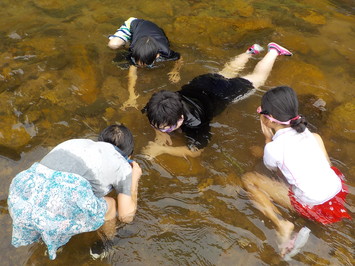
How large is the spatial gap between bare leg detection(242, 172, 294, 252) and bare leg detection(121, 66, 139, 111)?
1845 millimetres

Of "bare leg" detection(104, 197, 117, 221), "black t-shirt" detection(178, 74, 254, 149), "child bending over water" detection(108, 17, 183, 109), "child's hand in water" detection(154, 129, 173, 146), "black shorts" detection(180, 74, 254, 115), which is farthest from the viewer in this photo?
"child bending over water" detection(108, 17, 183, 109)

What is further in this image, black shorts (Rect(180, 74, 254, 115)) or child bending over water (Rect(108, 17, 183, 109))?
child bending over water (Rect(108, 17, 183, 109))

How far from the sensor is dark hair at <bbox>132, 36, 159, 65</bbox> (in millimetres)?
3881

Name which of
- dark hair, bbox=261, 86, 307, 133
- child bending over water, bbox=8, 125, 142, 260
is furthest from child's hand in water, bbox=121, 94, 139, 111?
dark hair, bbox=261, 86, 307, 133

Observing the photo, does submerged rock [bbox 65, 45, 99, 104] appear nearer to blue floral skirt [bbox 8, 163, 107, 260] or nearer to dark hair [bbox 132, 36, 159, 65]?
dark hair [bbox 132, 36, 159, 65]

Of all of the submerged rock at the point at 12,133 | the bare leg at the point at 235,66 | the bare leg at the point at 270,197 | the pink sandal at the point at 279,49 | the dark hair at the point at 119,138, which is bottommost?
the submerged rock at the point at 12,133

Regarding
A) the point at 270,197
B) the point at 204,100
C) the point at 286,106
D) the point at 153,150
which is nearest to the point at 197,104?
the point at 204,100

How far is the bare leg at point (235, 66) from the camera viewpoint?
15.1 ft

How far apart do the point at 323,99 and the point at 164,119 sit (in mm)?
2521

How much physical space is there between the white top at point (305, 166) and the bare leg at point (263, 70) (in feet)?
5.62

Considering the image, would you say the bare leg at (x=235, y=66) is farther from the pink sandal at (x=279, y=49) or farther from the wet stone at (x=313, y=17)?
the wet stone at (x=313, y=17)

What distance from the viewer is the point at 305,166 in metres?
2.71

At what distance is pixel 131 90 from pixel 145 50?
0.73 m

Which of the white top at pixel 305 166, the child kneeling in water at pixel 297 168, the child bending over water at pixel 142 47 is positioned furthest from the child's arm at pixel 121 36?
the white top at pixel 305 166
